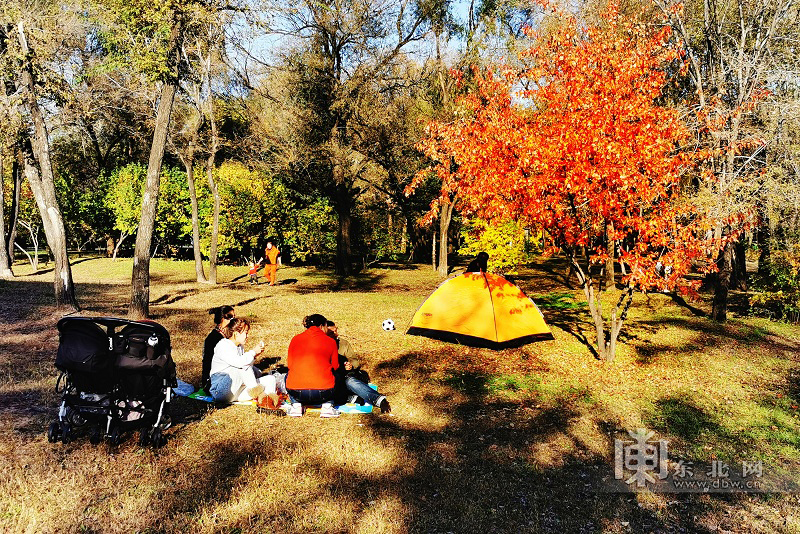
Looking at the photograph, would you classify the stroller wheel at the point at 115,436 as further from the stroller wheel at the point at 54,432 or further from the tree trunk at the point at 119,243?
the tree trunk at the point at 119,243

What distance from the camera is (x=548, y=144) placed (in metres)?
9.24

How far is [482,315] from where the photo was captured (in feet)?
39.2

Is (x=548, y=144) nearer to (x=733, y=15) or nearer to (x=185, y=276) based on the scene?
(x=733, y=15)

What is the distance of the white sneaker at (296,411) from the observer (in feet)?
24.1

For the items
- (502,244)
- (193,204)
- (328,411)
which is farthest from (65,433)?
(502,244)

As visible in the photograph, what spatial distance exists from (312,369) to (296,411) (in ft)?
2.11

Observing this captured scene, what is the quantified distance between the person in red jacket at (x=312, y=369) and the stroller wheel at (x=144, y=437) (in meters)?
1.87

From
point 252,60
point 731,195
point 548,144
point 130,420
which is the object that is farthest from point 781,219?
point 252,60

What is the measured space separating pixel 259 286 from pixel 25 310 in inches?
330

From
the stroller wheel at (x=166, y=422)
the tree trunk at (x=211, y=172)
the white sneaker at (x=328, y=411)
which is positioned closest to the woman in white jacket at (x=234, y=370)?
the white sneaker at (x=328, y=411)

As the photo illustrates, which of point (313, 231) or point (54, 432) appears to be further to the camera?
point (313, 231)

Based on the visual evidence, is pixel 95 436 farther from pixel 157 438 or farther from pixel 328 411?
pixel 328 411

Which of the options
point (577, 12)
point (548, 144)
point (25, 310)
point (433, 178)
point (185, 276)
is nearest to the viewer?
point (548, 144)

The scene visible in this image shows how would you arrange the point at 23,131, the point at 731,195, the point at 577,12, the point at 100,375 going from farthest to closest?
the point at 577,12
the point at 23,131
the point at 731,195
the point at 100,375
